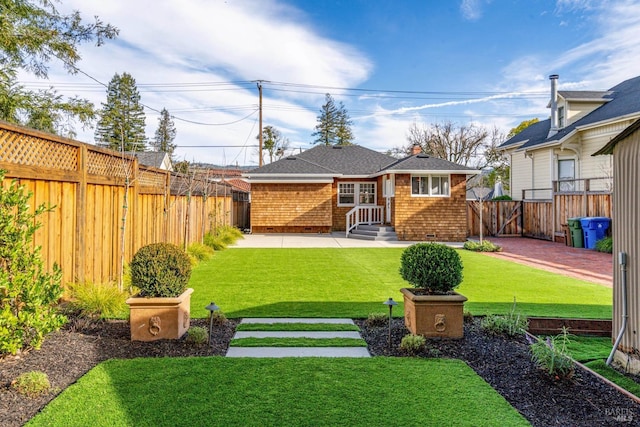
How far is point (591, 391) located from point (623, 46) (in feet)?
67.7

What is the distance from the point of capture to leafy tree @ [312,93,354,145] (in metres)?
43.9

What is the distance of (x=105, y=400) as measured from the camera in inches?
109

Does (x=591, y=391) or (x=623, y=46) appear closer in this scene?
(x=591, y=391)

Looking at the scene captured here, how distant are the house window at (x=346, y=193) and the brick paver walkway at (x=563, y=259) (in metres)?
7.88

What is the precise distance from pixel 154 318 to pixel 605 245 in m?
13.7

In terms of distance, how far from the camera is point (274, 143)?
39156 mm

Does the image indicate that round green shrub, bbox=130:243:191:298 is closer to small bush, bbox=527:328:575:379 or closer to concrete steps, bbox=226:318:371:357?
concrete steps, bbox=226:318:371:357

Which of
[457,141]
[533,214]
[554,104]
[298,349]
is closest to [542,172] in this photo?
[533,214]

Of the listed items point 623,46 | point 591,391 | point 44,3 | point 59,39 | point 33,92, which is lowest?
point 591,391

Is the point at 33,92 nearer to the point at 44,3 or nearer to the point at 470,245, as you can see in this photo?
the point at 44,3

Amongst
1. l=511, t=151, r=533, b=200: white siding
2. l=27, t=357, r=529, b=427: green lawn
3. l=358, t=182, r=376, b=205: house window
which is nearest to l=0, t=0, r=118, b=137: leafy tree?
l=27, t=357, r=529, b=427: green lawn

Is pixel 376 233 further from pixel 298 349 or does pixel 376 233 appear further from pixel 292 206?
pixel 298 349

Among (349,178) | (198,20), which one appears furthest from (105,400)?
(349,178)

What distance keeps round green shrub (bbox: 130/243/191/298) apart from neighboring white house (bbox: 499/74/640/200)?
15.7 m
